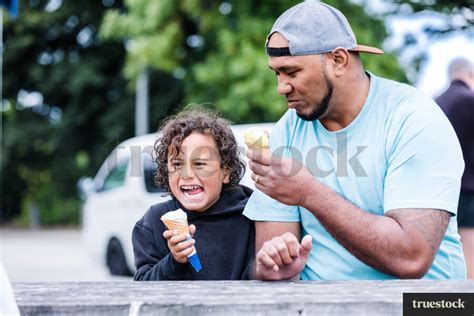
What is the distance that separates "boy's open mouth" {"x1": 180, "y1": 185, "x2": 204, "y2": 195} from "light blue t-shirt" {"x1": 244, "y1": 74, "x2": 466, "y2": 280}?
26 centimetres

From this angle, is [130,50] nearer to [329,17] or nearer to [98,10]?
[98,10]

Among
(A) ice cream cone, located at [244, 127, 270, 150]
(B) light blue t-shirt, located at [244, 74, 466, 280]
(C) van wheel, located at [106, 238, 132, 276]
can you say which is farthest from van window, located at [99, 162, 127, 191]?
(A) ice cream cone, located at [244, 127, 270, 150]

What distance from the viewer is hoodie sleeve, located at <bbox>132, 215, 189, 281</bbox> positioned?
2.48 metres

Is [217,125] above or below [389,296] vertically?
above

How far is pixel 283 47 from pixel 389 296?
102 cm

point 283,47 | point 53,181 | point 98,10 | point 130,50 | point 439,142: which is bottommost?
point 53,181

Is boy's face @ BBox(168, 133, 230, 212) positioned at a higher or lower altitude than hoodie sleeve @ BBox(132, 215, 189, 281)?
higher

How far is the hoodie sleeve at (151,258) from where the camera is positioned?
2.48m

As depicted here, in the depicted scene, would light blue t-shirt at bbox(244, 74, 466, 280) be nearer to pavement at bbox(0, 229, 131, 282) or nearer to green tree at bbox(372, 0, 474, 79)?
green tree at bbox(372, 0, 474, 79)

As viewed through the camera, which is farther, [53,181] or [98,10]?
[53,181]

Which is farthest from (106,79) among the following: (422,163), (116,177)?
(422,163)

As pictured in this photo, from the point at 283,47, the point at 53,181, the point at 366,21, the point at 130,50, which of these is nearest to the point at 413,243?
the point at 283,47

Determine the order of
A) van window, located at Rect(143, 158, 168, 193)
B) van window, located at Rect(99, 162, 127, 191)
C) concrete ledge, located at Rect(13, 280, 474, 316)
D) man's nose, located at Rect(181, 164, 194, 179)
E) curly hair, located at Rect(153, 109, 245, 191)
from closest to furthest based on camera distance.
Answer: concrete ledge, located at Rect(13, 280, 474, 316) < man's nose, located at Rect(181, 164, 194, 179) < curly hair, located at Rect(153, 109, 245, 191) < van window, located at Rect(143, 158, 168, 193) < van window, located at Rect(99, 162, 127, 191)

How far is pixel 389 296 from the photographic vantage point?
171 centimetres
